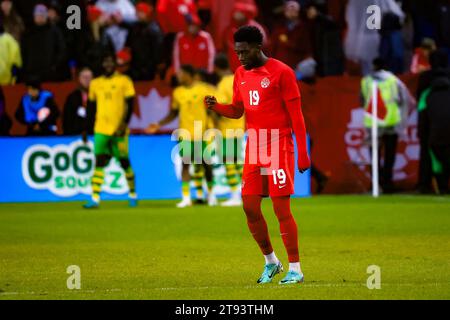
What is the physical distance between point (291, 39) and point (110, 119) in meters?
4.75

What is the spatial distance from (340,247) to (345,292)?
15.0ft

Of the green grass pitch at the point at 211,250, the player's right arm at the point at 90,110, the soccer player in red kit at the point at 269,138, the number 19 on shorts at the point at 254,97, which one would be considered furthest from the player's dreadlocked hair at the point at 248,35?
the player's right arm at the point at 90,110

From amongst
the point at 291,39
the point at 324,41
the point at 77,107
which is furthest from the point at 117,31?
the point at 324,41

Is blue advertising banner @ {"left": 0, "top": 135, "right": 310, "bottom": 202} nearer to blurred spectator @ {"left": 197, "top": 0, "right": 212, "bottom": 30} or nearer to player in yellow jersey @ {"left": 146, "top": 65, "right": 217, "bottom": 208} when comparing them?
player in yellow jersey @ {"left": 146, "top": 65, "right": 217, "bottom": 208}

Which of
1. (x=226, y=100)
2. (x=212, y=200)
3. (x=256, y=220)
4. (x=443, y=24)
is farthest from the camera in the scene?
(x=443, y=24)

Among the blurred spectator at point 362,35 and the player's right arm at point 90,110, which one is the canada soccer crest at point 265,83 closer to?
the player's right arm at point 90,110

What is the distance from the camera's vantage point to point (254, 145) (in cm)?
1134

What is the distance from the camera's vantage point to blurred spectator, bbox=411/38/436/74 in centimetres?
2416

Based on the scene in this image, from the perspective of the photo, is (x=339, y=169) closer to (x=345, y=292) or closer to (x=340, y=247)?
(x=340, y=247)

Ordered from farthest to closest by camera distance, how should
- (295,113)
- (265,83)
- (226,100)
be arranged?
(226,100), (265,83), (295,113)

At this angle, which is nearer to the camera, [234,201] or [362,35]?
[234,201]

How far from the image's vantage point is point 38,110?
2378 centimetres

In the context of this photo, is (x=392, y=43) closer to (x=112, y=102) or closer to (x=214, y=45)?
(x=214, y=45)

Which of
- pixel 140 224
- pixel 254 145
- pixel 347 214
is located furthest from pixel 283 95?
pixel 347 214
